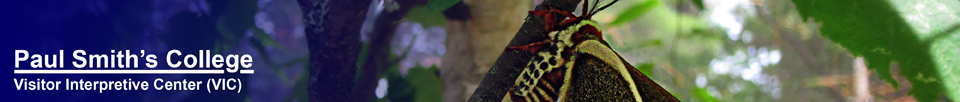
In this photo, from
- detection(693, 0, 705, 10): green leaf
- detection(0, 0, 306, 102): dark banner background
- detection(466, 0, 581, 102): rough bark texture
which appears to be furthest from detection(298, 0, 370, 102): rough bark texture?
detection(693, 0, 705, 10): green leaf

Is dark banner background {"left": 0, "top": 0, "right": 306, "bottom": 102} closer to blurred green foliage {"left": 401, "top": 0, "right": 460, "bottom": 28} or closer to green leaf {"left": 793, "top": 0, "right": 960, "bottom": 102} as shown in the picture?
blurred green foliage {"left": 401, "top": 0, "right": 460, "bottom": 28}

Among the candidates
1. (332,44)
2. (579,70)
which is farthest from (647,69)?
(332,44)

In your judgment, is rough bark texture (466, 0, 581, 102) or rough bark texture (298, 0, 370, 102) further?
rough bark texture (298, 0, 370, 102)

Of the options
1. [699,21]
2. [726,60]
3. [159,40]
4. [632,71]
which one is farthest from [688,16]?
[159,40]

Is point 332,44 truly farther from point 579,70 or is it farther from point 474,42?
point 579,70

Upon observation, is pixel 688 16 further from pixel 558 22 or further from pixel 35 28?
pixel 35 28

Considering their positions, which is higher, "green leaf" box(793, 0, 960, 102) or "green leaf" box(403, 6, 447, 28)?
"green leaf" box(403, 6, 447, 28)
